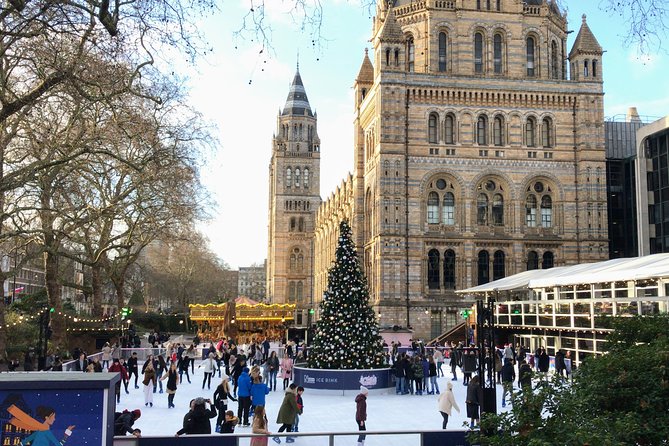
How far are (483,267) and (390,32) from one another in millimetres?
16942

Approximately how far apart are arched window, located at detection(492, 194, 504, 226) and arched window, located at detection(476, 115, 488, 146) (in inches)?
147

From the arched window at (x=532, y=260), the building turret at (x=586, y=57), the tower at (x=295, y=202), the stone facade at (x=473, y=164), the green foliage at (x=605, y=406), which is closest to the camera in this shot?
the green foliage at (x=605, y=406)

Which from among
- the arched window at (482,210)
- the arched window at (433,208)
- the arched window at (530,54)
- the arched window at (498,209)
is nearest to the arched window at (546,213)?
the arched window at (498,209)

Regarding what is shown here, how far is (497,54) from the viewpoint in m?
50.2

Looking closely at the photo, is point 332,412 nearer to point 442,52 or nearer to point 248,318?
point 442,52

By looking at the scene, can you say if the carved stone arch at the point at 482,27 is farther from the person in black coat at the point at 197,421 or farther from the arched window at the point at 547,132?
the person in black coat at the point at 197,421

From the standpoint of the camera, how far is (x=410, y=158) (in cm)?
4697

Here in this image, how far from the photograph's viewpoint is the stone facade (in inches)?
1823

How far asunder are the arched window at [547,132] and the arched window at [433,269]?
10634 mm

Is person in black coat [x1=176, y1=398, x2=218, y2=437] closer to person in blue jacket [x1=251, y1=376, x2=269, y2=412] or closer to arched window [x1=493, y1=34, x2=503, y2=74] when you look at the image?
person in blue jacket [x1=251, y1=376, x2=269, y2=412]

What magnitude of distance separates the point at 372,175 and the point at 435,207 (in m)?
5.50

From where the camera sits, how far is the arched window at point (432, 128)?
4766cm

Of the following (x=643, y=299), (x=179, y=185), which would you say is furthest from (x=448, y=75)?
(x=643, y=299)

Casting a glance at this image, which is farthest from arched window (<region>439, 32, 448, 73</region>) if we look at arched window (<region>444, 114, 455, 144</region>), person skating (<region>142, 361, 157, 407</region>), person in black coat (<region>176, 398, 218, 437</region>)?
person in black coat (<region>176, 398, 218, 437</region>)
